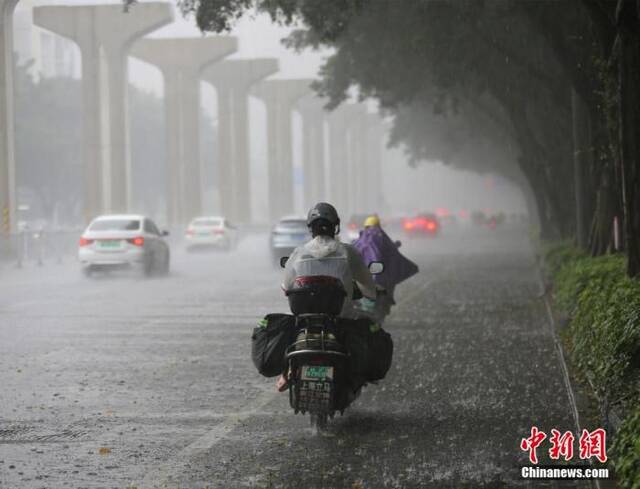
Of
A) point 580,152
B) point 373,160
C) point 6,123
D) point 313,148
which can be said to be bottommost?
point 580,152

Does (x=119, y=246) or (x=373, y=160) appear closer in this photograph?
(x=119, y=246)

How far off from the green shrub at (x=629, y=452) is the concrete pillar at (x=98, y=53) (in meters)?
47.1

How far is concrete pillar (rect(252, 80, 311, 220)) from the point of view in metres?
95.0

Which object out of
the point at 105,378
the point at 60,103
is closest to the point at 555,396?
the point at 105,378

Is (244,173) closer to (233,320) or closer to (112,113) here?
(112,113)

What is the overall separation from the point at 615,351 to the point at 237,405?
3312 millimetres

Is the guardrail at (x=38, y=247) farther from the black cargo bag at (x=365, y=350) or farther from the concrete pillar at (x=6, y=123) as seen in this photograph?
the black cargo bag at (x=365, y=350)

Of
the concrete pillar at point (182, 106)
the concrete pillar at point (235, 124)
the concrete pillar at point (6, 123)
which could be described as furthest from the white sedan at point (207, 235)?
the concrete pillar at point (235, 124)

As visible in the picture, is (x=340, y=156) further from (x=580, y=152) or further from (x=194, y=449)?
(x=194, y=449)

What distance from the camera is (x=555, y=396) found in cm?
1051

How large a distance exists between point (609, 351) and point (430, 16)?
18763mm

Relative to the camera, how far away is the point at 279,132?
95875mm

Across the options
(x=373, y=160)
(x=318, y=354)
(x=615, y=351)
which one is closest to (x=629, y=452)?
(x=615, y=351)

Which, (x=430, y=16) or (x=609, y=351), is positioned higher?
(x=430, y=16)
